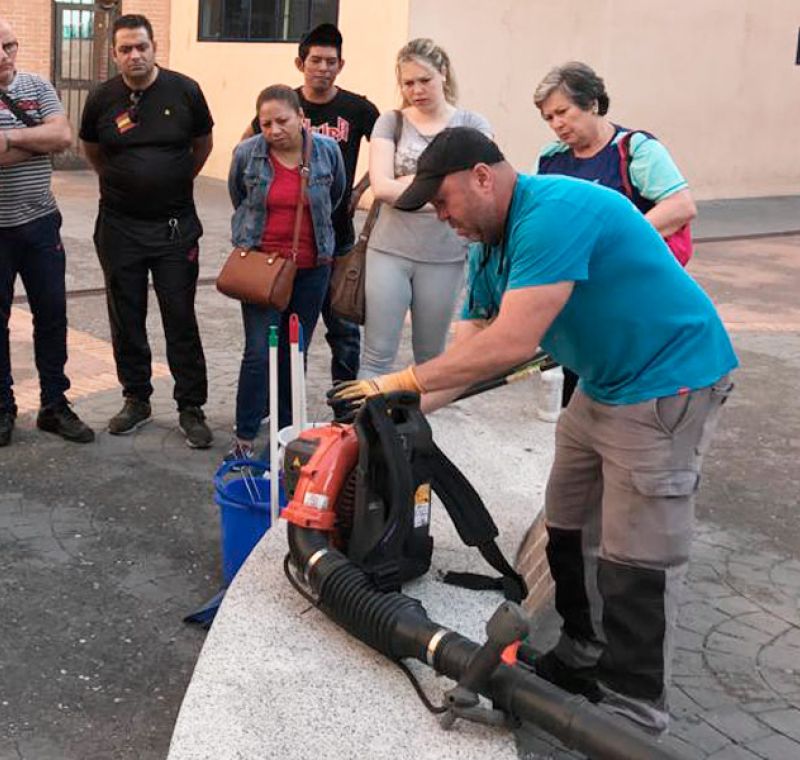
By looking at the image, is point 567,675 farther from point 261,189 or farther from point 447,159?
point 261,189

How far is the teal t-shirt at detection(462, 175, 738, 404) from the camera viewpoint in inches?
115

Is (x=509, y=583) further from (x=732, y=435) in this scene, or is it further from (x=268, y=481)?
(x=732, y=435)

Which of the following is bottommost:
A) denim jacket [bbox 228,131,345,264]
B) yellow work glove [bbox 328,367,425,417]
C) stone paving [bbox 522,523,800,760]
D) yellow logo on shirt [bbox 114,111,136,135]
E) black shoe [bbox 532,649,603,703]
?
stone paving [bbox 522,523,800,760]

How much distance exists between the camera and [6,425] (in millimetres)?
5762

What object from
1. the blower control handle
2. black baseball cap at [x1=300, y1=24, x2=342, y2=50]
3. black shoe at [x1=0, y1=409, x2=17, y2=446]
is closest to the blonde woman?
black baseball cap at [x1=300, y1=24, x2=342, y2=50]

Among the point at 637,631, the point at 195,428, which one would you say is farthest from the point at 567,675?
the point at 195,428

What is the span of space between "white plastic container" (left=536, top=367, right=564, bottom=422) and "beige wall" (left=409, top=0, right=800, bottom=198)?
8519 mm

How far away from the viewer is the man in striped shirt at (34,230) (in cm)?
541

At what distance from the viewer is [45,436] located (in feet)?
19.3

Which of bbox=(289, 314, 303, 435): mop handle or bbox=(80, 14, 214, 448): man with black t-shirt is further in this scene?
bbox=(80, 14, 214, 448): man with black t-shirt

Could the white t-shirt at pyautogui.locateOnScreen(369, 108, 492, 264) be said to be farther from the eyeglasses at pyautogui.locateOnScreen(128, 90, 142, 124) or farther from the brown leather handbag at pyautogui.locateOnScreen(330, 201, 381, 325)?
the eyeglasses at pyautogui.locateOnScreen(128, 90, 142, 124)

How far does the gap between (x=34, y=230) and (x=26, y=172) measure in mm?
262

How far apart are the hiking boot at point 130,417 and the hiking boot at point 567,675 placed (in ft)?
9.78

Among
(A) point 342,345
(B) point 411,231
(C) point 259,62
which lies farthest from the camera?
(C) point 259,62
